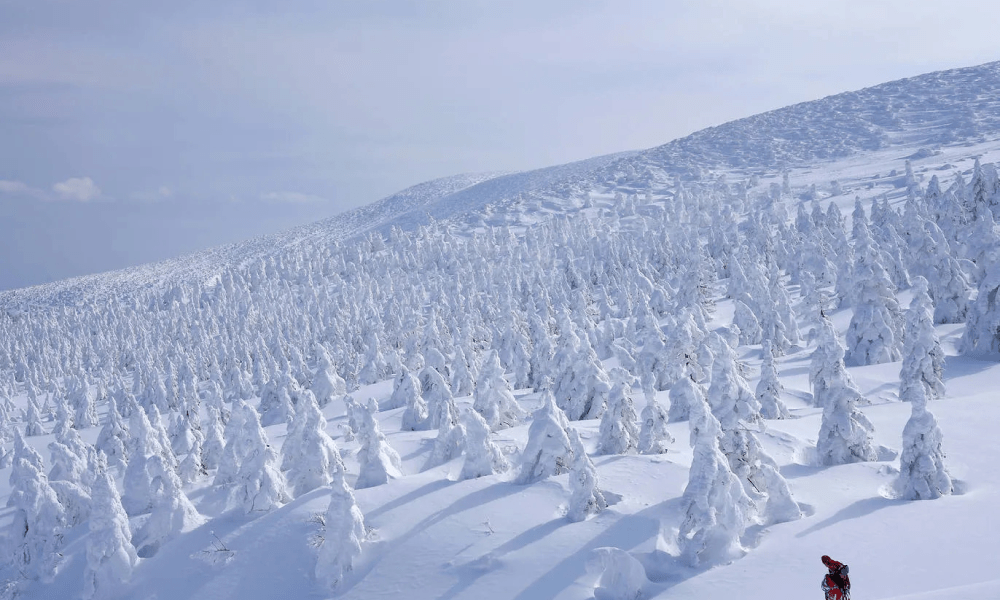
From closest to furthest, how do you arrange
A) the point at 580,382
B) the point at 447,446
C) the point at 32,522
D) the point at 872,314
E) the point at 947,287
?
the point at 32,522, the point at 447,446, the point at 580,382, the point at 872,314, the point at 947,287

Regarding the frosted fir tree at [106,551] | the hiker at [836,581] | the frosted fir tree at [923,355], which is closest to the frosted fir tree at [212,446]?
the frosted fir tree at [106,551]

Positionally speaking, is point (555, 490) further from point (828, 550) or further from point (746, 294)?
point (746, 294)

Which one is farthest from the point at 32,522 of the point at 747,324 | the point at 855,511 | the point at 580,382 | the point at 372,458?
the point at 747,324

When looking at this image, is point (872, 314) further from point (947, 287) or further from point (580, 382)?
point (580, 382)

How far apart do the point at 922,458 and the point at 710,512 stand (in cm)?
634

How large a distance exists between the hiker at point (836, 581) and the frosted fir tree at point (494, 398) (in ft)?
79.5

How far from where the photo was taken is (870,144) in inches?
7131

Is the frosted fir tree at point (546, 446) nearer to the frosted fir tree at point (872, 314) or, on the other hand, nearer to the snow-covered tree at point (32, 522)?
the snow-covered tree at point (32, 522)

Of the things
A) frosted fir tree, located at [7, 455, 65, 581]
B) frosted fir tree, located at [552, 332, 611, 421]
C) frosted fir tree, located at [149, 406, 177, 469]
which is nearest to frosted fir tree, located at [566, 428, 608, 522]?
frosted fir tree, located at [552, 332, 611, 421]

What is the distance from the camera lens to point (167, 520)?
72.5 ft

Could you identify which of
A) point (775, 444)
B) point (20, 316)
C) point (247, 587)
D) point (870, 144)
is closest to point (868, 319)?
point (775, 444)

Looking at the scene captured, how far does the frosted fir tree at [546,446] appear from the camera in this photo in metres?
19.7

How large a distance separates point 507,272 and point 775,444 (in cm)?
8630

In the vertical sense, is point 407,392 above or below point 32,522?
below
